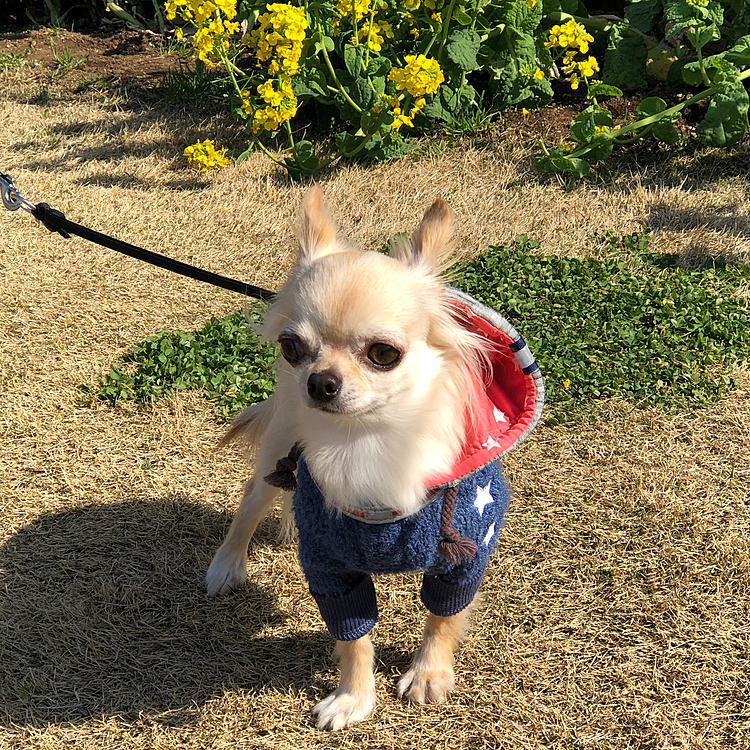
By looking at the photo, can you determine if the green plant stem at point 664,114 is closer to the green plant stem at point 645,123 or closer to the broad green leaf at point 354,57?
the green plant stem at point 645,123

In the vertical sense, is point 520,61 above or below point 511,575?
above

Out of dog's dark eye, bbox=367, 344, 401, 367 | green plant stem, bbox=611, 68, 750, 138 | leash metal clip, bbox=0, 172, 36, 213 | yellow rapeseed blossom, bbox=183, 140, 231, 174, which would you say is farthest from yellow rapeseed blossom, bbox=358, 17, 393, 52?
dog's dark eye, bbox=367, 344, 401, 367

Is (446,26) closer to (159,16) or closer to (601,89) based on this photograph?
(601,89)

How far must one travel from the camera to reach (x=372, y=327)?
1.71 meters

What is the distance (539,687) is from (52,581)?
162 cm

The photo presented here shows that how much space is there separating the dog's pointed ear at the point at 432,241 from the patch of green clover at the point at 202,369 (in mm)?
1518

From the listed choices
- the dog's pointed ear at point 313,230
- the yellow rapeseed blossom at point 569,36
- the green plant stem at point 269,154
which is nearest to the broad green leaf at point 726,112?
the yellow rapeseed blossom at point 569,36

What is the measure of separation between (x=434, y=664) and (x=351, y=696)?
0.25 metres

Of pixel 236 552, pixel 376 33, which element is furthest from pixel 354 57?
pixel 236 552

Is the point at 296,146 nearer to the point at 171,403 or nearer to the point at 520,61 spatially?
the point at 520,61

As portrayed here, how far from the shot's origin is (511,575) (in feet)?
8.83

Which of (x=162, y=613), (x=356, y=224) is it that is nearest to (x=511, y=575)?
(x=162, y=613)

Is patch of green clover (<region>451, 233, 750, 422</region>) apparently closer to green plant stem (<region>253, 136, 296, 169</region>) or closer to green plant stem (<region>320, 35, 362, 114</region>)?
green plant stem (<region>320, 35, 362, 114</region>)

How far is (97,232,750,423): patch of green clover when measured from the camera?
3365mm
